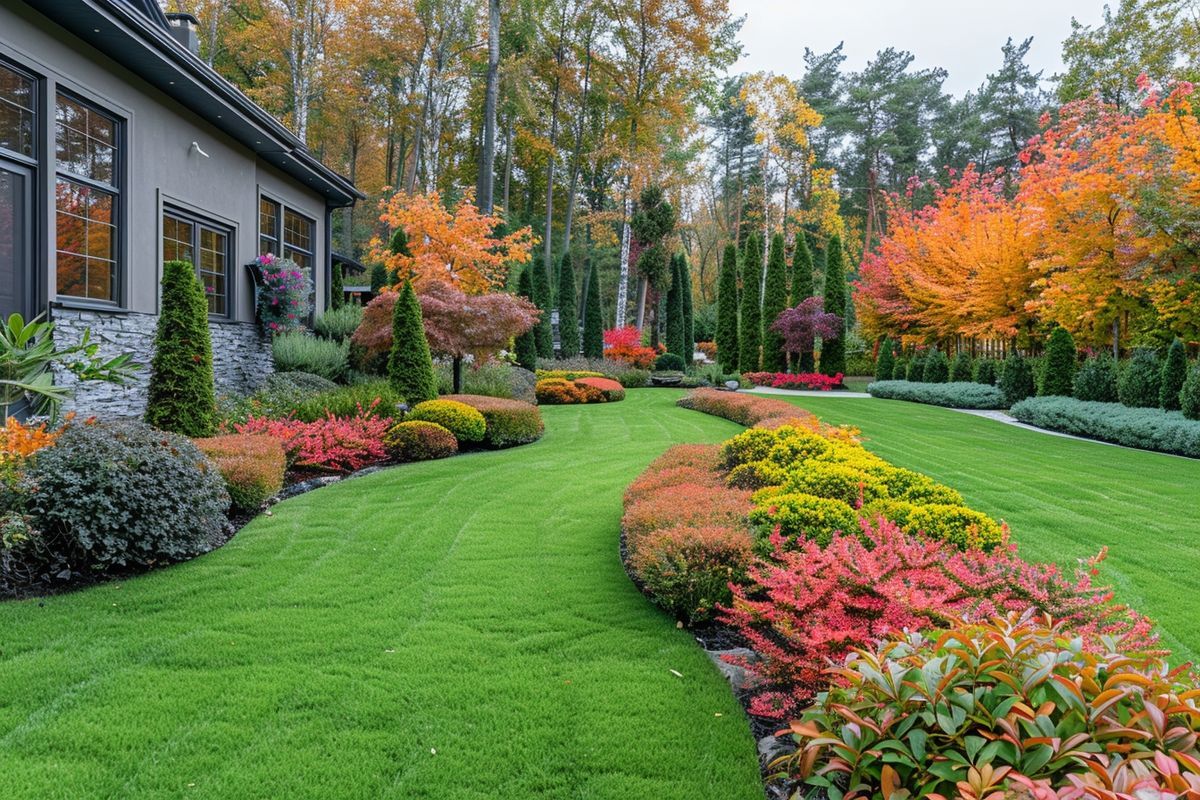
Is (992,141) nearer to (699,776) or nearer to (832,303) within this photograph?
(832,303)

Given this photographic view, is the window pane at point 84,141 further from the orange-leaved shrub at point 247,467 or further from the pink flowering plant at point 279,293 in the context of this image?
the orange-leaved shrub at point 247,467

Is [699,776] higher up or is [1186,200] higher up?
[1186,200]

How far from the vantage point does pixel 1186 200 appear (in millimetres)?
9422

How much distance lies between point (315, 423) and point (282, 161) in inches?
247

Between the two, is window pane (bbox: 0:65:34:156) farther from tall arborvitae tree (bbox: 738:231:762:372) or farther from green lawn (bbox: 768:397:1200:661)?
tall arborvitae tree (bbox: 738:231:762:372)

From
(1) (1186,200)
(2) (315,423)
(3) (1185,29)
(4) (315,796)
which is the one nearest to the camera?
(4) (315,796)

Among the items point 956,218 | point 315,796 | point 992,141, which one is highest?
point 992,141

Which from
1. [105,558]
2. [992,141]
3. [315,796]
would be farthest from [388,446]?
[992,141]

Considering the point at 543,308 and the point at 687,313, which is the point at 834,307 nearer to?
the point at 687,313

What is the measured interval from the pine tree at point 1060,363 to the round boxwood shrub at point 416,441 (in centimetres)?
1206

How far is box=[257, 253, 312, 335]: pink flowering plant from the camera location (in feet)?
34.7

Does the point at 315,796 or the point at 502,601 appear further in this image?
the point at 502,601

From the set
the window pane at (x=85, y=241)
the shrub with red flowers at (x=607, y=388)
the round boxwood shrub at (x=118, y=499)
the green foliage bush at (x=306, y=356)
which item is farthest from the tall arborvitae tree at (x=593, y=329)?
the round boxwood shrub at (x=118, y=499)

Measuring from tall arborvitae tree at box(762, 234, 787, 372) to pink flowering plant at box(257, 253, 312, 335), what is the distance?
51.3ft
